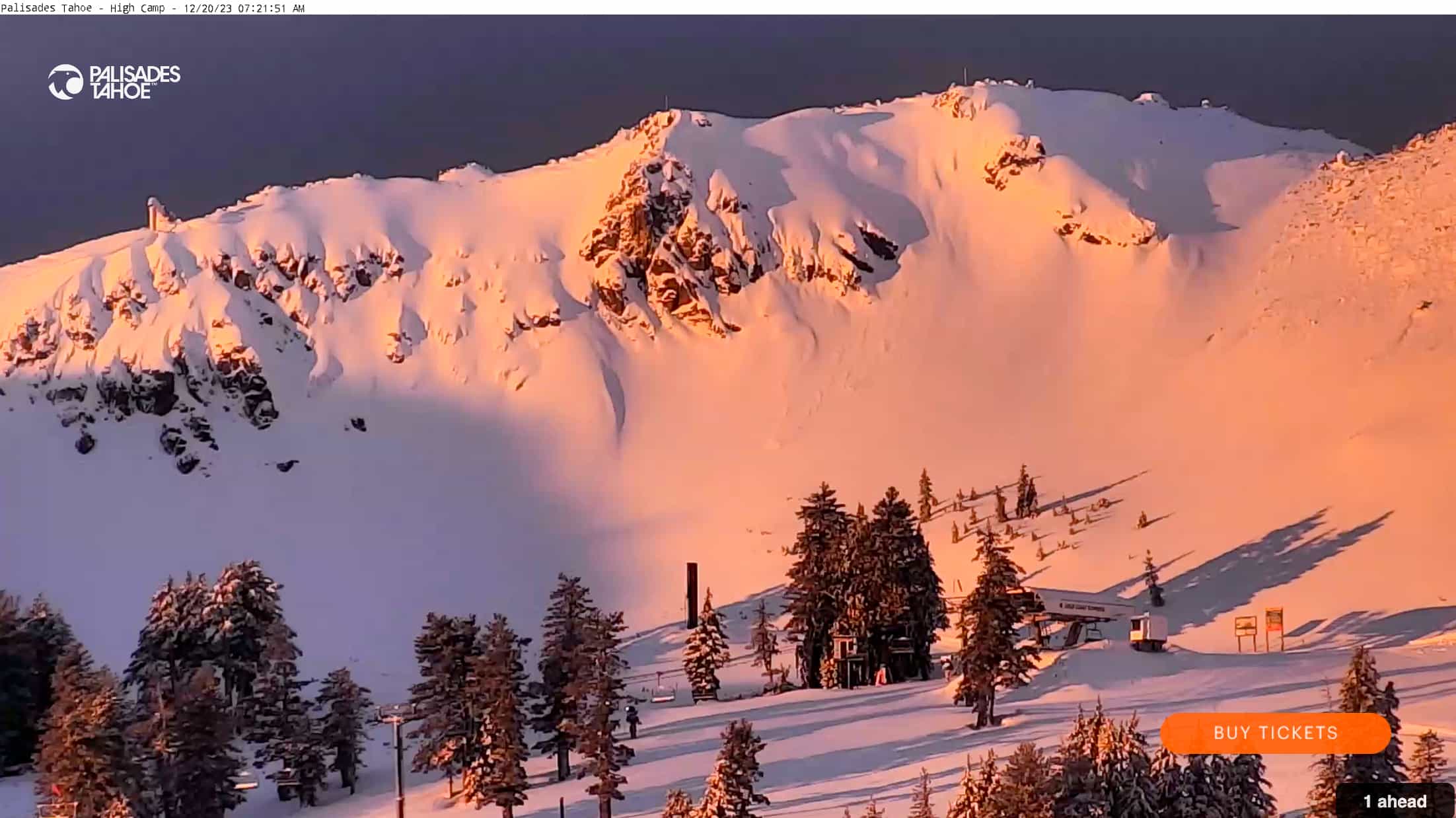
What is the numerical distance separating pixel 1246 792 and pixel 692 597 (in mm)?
34594

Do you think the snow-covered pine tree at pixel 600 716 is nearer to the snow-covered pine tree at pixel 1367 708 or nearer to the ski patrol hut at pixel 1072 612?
the ski patrol hut at pixel 1072 612

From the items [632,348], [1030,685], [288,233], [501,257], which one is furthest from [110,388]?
[1030,685]

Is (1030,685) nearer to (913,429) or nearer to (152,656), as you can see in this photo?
(152,656)

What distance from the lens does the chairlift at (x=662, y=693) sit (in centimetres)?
3794

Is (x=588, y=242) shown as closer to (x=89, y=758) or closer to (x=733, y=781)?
(x=89, y=758)

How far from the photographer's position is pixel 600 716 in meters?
25.6

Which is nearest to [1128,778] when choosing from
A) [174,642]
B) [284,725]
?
[284,725]

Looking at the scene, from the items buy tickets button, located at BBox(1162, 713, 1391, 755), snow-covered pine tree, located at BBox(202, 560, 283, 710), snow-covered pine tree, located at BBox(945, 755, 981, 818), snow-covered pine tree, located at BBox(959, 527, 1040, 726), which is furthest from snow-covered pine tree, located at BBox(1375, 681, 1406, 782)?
snow-covered pine tree, located at BBox(202, 560, 283, 710)

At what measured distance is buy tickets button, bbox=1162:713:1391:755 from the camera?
586 inches

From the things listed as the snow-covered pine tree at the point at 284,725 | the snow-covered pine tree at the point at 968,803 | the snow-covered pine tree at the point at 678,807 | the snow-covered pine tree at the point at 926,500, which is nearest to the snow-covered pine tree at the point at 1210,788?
the snow-covered pine tree at the point at 968,803

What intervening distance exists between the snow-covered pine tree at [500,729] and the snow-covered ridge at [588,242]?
5498 cm

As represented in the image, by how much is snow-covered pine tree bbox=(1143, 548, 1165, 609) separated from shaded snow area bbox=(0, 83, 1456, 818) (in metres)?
0.80

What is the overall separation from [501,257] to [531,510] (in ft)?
93.0

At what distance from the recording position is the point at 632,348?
84688 mm
